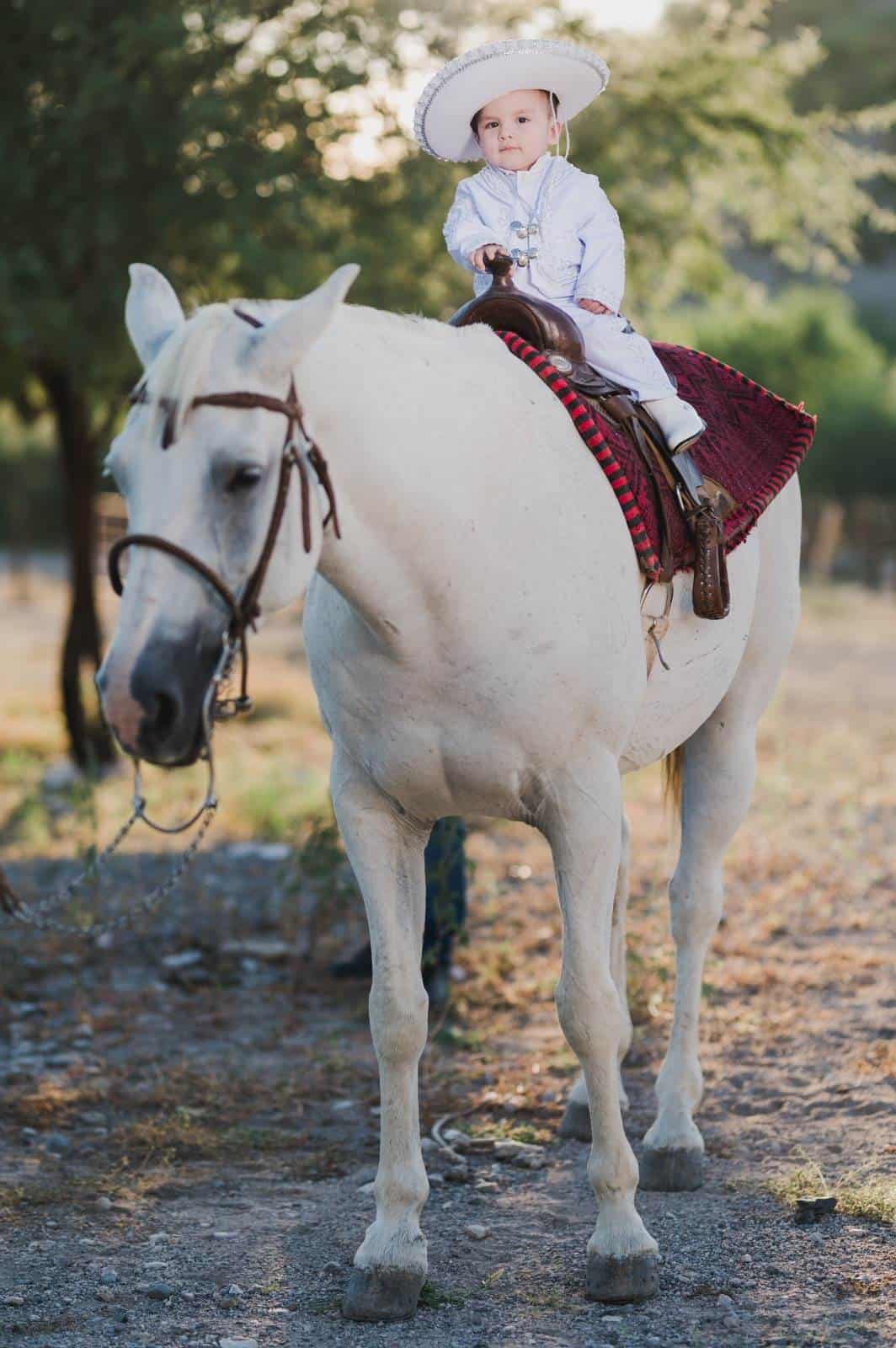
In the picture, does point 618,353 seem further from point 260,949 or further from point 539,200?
point 260,949

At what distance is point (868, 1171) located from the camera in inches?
169

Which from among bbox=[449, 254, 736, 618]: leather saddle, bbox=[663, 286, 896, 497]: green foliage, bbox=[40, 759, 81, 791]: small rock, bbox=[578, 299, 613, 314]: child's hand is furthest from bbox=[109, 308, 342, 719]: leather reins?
bbox=[663, 286, 896, 497]: green foliage

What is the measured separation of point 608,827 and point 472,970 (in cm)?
311

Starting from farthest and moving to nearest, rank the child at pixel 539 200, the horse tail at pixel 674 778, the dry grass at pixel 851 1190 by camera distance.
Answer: the horse tail at pixel 674 778 < the dry grass at pixel 851 1190 < the child at pixel 539 200

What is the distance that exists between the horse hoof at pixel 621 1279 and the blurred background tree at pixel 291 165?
662 cm

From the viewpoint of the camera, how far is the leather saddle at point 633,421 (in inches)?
141

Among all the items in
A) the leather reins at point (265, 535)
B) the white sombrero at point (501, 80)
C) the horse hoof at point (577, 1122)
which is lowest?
the horse hoof at point (577, 1122)

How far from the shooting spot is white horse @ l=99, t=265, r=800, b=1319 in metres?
2.65

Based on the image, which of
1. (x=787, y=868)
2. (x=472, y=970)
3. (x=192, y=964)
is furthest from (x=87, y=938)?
(x=787, y=868)

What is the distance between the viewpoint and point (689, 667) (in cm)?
399

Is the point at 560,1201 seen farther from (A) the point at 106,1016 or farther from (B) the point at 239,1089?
(A) the point at 106,1016

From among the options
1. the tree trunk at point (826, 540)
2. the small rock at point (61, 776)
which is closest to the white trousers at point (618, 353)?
the small rock at point (61, 776)

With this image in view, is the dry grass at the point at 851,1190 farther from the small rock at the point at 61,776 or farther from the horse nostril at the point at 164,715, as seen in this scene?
the small rock at the point at 61,776

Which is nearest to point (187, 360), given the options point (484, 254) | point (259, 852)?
point (484, 254)
